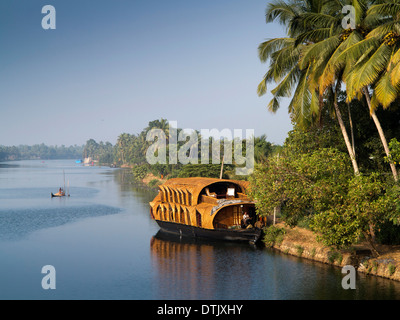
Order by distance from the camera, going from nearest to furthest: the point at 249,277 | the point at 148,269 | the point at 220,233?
1. the point at 249,277
2. the point at 148,269
3. the point at 220,233

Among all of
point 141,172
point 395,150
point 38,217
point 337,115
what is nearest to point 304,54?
point 337,115

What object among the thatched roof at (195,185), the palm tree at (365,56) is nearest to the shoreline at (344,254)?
the palm tree at (365,56)

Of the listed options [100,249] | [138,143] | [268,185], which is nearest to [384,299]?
[268,185]

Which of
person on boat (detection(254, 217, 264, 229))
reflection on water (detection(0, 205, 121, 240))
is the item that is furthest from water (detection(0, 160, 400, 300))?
person on boat (detection(254, 217, 264, 229))

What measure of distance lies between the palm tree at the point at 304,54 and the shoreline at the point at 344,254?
3756 millimetres

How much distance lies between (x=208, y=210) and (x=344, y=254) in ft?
27.0

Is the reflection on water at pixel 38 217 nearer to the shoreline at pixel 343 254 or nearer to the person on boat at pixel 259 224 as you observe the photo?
the person on boat at pixel 259 224

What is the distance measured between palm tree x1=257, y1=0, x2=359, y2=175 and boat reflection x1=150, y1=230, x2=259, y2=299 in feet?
23.3

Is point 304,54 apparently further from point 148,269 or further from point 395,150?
point 148,269

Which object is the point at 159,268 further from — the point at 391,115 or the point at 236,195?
the point at 391,115

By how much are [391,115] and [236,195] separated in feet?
34.2

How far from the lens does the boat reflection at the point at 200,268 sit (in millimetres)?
17406

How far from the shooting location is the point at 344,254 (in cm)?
1992

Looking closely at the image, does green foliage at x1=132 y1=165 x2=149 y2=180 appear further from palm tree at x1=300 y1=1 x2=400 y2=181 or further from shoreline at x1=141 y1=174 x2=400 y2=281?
palm tree at x1=300 y1=1 x2=400 y2=181
